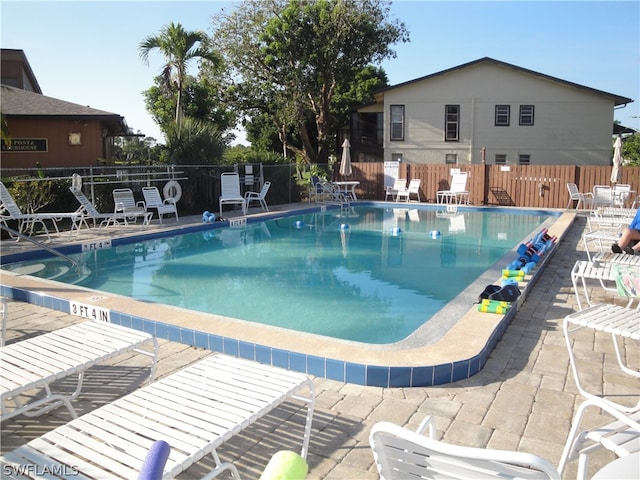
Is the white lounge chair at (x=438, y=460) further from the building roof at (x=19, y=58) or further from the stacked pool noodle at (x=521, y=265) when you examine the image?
the building roof at (x=19, y=58)

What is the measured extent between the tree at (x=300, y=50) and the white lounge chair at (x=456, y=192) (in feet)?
28.3

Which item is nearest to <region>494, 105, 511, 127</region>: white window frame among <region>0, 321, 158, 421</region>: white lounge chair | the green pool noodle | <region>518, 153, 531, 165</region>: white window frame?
<region>518, 153, 531, 165</region>: white window frame

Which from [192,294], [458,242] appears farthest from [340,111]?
[192,294]

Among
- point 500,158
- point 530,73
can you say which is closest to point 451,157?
point 500,158

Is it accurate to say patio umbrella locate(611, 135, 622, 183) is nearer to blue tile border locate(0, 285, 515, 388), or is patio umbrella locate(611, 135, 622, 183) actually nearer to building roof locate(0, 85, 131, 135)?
blue tile border locate(0, 285, 515, 388)

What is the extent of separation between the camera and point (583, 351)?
4.02 metres

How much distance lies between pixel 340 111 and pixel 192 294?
2112 cm

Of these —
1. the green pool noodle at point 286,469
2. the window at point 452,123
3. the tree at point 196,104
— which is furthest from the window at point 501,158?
the green pool noodle at point 286,469

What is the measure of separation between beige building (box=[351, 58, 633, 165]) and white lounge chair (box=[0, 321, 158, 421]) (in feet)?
67.3

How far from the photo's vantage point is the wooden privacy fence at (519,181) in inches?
651

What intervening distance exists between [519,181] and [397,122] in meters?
7.09

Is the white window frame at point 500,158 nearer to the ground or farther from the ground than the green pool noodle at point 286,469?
farther from the ground

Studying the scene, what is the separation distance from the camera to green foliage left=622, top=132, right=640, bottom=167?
118ft

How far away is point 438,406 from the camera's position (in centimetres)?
317
